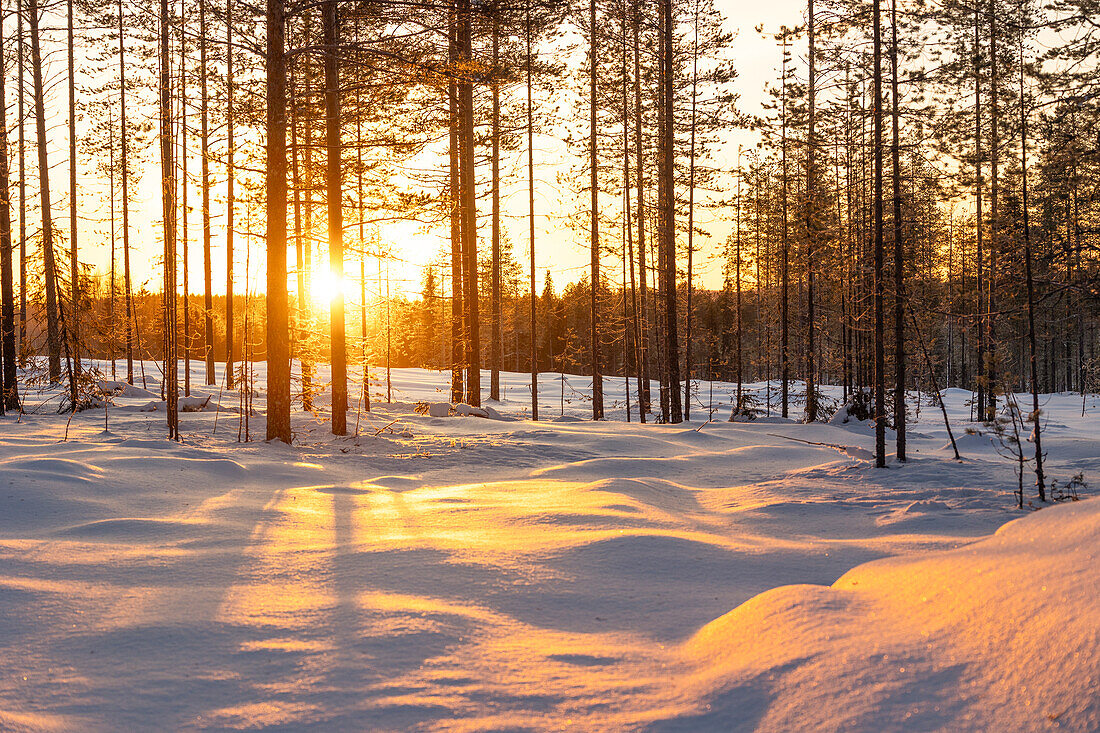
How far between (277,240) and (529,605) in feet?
24.9

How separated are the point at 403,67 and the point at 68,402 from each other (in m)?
9.98

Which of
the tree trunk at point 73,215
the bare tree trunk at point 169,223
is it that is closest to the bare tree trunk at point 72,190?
the tree trunk at point 73,215

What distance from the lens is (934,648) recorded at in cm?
227

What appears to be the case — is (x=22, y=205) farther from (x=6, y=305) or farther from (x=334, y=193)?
(x=334, y=193)

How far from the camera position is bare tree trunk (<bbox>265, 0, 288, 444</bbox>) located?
9047 mm

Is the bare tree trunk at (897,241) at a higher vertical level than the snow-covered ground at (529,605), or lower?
higher

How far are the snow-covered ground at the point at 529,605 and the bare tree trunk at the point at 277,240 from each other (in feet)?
7.70

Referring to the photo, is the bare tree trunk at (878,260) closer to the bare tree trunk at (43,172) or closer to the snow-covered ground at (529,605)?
the snow-covered ground at (529,605)

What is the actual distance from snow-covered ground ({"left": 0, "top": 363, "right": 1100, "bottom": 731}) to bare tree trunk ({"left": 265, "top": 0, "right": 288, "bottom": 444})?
7.70ft

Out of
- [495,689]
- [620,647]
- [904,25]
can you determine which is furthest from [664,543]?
[904,25]

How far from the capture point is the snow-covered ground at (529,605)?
215 cm

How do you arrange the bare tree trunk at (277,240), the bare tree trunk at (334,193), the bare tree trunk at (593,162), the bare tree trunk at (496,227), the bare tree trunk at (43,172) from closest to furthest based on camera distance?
the bare tree trunk at (277,240), the bare tree trunk at (334,193), the bare tree trunk at (43,172), the bare tree trunk at (593,162), the bare tree trunk at (496,227)

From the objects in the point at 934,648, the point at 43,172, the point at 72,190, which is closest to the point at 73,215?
the point at 72,190

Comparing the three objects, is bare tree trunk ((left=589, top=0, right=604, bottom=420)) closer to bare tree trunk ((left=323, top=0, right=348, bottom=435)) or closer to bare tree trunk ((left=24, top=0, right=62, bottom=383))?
bare tree trunk ((left=323, top=0, right=348, bottom=435))
